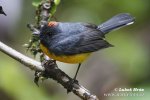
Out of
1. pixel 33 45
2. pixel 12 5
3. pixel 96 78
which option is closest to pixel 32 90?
pixel 96 78

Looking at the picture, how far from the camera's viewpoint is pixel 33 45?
3.87 meters

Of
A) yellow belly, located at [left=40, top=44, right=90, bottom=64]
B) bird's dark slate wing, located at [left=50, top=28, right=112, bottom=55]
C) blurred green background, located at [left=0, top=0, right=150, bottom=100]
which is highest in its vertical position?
bird's dark slate wing, located at [left=50, top=28, right=112, bottom=55]

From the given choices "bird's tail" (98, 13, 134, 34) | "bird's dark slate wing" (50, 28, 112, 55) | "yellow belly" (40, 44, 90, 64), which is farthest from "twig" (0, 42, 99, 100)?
"bird's tail" (98, 13, 134, 34)

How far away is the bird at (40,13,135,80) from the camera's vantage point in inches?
149

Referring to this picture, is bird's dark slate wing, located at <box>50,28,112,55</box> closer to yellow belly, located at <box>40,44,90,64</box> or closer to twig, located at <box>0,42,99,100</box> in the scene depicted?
yellow belly, located at <box>40,44,90,64</box>

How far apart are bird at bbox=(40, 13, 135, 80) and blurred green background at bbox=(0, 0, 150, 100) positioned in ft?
2.46

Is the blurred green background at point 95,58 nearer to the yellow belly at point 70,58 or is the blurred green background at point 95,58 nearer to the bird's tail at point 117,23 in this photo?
the bird's tail at point 117,23

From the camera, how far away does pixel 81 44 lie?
3.98 metres

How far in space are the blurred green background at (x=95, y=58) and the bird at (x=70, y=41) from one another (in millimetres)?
750

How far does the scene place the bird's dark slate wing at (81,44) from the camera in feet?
12.7

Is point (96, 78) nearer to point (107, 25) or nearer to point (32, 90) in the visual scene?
point (32, 90)

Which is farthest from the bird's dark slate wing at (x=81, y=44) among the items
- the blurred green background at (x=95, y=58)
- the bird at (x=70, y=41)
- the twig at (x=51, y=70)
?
the blurred green background at (x=95, y=58)

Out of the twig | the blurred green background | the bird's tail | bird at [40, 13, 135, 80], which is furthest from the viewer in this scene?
the blurred green background

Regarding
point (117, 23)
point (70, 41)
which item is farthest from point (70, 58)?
point (117, 23)
